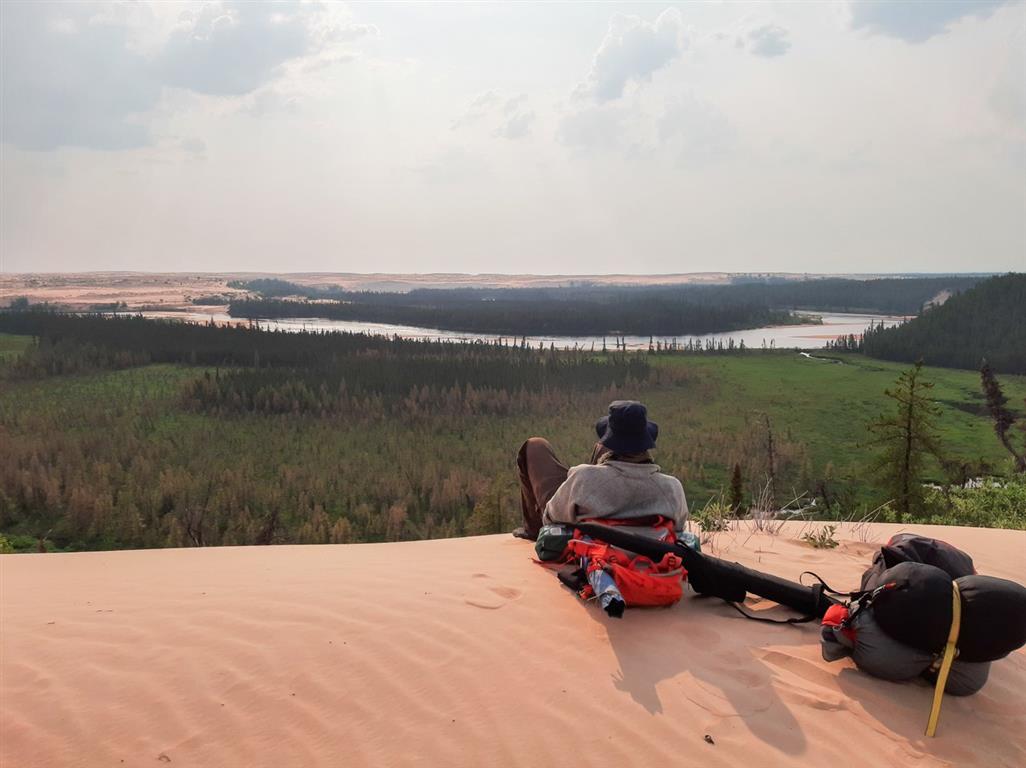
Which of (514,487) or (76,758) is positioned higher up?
(76,758)

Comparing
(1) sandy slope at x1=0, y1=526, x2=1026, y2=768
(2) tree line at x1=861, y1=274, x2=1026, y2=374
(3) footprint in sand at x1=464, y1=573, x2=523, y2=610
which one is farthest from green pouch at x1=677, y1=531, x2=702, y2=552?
(2) tree line at x1=861, y1=274, x2=1026, y2=374

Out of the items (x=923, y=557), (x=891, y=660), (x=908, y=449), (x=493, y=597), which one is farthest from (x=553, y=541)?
(x=908, y=449)

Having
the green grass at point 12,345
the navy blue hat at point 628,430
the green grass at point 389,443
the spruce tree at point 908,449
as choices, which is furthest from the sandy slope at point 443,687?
the green grass at point 12,345

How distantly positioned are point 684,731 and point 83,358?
72395 mm

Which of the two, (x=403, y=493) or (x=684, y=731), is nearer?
(x=684, y=731)

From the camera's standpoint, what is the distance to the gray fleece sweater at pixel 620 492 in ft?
16.3

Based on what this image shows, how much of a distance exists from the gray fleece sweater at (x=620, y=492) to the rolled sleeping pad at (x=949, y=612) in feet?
5.04

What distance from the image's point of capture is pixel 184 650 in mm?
3975

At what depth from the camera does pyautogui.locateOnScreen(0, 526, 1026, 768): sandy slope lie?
10.4 ft

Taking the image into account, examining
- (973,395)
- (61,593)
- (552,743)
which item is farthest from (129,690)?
(973,395)

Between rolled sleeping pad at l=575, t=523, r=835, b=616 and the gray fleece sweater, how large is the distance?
163 millimetres

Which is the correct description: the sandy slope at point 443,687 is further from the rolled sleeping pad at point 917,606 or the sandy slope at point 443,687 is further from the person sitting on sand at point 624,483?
the person sitting on sand at point 624,483

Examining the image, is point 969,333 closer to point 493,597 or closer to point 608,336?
point 608,336

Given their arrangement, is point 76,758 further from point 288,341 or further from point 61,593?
point 288,341
